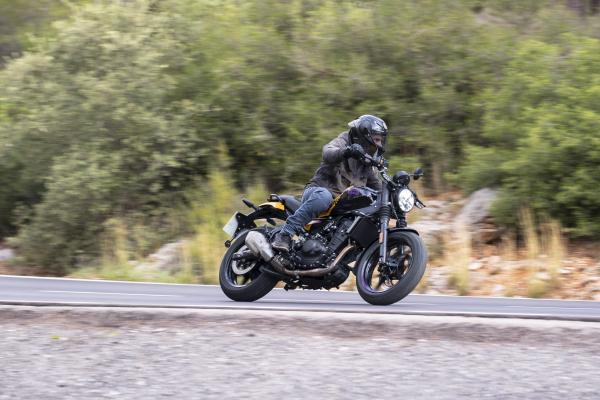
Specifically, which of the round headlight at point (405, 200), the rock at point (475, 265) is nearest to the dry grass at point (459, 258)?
the rock at point (475, 265)

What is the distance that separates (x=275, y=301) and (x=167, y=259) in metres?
6.77

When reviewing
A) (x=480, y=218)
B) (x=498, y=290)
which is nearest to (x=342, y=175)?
(x=498, y=290)

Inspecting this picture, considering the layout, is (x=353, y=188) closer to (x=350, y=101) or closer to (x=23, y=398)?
(x=23, y=398)

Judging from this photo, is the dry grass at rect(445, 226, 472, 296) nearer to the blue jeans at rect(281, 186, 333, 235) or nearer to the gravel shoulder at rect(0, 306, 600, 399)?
the blue jeans at rect(281, 186, 333, 235)

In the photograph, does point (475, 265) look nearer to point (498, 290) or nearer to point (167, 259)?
point (498, 290)

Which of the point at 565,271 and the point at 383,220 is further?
the point at 565,271

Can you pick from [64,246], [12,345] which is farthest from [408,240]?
[64,246]

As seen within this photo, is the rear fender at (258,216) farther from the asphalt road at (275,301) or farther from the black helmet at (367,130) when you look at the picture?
the black helmet at (367,130)

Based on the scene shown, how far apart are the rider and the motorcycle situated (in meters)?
0.14

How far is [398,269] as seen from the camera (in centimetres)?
909

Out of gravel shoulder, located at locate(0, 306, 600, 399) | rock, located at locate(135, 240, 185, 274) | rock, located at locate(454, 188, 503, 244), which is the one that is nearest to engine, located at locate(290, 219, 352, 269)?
gravel shoulder, located at locate(0, 306, 600, 399)

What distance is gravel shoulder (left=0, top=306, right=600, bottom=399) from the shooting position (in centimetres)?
672

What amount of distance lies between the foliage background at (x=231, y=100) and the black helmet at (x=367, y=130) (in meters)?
7.36

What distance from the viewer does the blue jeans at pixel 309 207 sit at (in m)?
9.41
